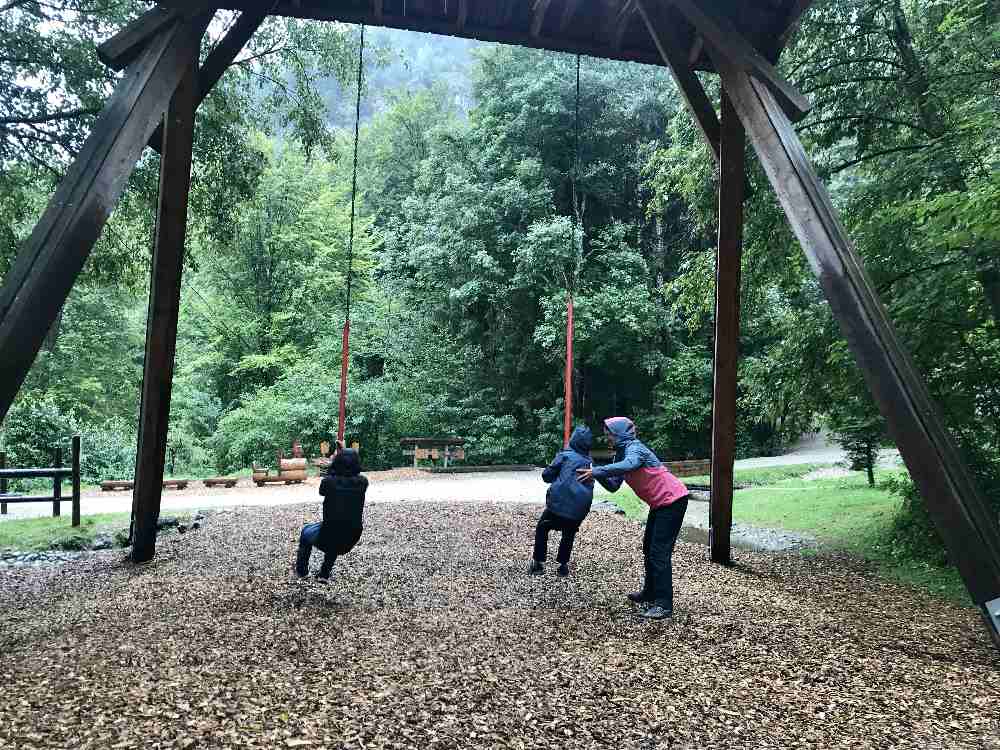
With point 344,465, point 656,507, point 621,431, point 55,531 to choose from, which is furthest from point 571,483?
point 55,531

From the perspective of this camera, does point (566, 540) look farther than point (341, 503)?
Yes

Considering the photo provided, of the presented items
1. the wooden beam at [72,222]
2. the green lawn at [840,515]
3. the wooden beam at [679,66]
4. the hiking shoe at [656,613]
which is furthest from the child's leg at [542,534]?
the wooden beam at [679,66]

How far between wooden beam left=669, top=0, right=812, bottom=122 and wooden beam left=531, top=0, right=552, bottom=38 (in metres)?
1.23

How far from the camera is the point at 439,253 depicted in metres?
21.1

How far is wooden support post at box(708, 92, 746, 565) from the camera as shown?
6.36m

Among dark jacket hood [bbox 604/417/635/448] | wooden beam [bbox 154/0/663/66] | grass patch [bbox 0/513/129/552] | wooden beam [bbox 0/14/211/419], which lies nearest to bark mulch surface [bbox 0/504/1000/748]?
dark jacket hood [bbox 604/417/635/448]

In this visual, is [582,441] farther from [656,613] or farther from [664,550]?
[656,613]

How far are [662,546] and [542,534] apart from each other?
50.8 inches

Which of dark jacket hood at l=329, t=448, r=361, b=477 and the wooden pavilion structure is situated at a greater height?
the wooden pavilion structure

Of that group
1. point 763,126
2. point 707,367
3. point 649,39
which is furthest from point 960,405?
point 707,367

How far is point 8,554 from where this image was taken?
6.89 metres

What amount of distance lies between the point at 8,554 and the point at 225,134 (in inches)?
234

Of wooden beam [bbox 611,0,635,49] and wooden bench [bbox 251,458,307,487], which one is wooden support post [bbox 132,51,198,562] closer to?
wooden beam [bbox 611,0,635,49]

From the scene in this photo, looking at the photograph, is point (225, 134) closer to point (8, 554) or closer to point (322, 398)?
point (8, 554)
